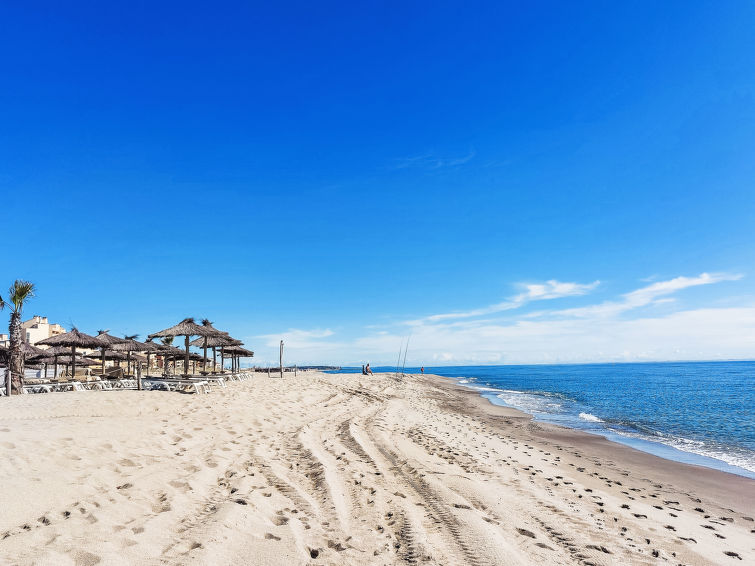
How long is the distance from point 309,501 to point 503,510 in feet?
8.90

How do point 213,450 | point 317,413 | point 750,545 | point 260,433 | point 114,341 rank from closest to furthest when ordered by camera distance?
point 750,545 → point 213,450 → point 260,433 → point 317,413 → point 114,341

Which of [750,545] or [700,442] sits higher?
[750,545]

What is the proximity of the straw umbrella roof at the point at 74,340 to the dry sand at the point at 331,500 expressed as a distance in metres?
Answer: 11.6

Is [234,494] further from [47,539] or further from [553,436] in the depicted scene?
[553,436]

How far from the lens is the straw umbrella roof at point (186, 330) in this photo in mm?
19484

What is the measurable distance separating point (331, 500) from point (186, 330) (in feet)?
55.7

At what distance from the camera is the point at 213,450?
7523mm

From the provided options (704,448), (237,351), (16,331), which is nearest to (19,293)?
(16,331)

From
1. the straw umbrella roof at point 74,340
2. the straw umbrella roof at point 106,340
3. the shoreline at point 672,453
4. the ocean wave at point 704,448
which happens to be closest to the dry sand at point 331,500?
the shoreline at point 672,453

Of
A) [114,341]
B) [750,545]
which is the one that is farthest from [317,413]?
[114,341]

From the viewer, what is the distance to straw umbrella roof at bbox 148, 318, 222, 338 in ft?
63.9

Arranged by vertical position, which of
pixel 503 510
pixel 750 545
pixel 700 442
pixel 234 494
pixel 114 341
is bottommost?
pixel 700 442

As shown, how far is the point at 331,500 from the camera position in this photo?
5.37 meters

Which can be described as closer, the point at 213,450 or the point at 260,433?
the point at 213,450
